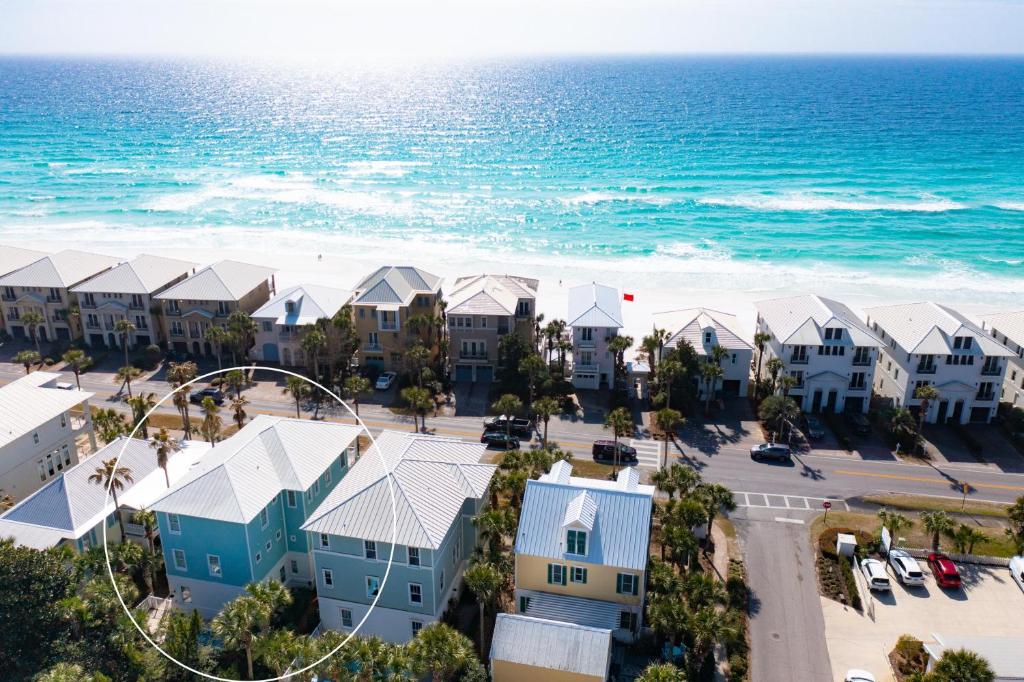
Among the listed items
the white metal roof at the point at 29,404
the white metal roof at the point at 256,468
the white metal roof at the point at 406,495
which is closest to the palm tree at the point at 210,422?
the white metal roof at the point at 256,468

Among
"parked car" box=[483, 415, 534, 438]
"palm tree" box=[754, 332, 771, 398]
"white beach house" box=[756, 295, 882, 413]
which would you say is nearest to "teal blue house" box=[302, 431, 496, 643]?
"parked car" box=[483, 415, 534, 438]

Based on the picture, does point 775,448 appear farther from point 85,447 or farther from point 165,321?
point 165,321

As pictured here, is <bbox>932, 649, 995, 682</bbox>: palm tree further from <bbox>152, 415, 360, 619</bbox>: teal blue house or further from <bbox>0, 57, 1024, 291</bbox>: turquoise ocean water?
<bbox>0, 57, 1024, 291</bbox>: turquoise ocean water

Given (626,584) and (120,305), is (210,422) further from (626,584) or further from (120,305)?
(120,305)

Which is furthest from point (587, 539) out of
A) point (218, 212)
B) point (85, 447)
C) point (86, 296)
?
point (218, 212)

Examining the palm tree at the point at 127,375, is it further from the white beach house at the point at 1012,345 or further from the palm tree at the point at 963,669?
the white beach house at the point at 1012,345

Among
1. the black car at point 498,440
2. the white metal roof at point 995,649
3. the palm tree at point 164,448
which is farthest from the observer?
the black car at point 498,440
